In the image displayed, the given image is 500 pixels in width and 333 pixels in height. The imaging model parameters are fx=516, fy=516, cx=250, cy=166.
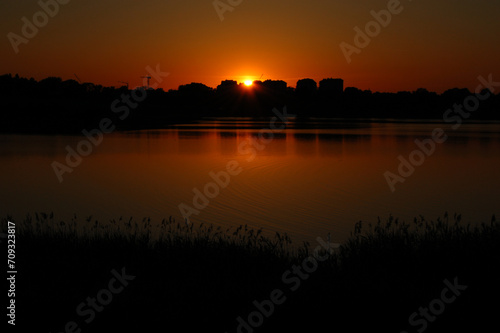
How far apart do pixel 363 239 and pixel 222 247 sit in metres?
2.86

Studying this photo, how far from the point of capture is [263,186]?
20.8 metres

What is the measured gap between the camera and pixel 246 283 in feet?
24.4

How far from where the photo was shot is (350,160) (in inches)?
1202

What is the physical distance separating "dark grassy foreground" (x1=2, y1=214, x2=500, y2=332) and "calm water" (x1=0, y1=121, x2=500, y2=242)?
3.74 meters

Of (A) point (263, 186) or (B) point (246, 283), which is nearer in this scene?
(B) point (246, 283)

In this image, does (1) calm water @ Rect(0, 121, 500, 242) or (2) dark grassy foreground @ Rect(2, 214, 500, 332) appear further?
(1) calm water @ Rect(0, 121, 500, 242)

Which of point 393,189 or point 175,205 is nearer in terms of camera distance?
point 175,205

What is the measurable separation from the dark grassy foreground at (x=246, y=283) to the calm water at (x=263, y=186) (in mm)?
3742

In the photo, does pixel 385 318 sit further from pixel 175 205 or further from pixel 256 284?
pixel 175 205

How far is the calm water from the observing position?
15.0 metres

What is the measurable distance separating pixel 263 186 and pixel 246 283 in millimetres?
13382

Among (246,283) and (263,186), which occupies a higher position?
(246,283)

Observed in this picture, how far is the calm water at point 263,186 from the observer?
15.0 meters

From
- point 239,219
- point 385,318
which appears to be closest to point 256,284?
point 385,318
